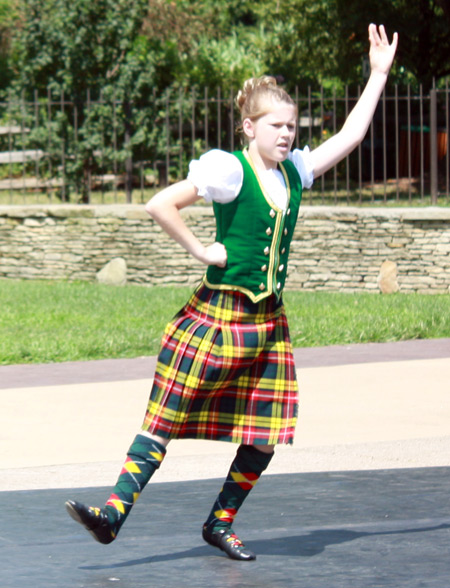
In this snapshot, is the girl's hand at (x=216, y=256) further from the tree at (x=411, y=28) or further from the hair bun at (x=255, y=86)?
the tree at (x=411, y=28)

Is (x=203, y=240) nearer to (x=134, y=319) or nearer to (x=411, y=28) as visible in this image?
(x=134, y=319)

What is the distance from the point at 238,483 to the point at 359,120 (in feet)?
4.51

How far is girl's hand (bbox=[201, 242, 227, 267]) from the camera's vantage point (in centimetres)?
387

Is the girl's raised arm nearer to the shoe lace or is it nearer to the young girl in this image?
the young girl

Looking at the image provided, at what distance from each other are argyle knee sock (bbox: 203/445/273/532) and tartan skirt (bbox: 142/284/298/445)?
0.13 meters

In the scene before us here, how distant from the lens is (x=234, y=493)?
13.4 ft

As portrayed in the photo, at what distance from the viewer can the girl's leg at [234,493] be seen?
406 cm

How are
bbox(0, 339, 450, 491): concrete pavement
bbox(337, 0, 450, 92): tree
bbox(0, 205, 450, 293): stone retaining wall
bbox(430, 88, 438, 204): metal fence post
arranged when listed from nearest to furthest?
bbox(0, 339, 450, 491): concrete pavement, bbox(0, 205, 450, 293): stone retaining wall, bbox(430, 88, 438, 204): metal fence post, bbox(337, 0, 450, 92): tree

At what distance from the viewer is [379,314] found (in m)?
11.3

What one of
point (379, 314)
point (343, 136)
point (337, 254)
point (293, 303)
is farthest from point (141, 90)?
point (343, 136)

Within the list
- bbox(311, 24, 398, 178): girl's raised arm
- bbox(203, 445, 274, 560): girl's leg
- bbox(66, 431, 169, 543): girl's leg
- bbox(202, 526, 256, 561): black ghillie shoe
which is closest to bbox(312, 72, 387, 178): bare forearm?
bbox(311, 24, 398, 178): girl's raised arm

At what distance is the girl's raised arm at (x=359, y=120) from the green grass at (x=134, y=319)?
5175mm

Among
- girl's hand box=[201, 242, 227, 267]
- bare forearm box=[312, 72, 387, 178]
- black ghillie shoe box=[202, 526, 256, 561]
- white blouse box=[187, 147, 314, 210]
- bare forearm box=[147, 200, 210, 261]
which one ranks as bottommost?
black ghillie shoe box=[202, 526, 256, 561]

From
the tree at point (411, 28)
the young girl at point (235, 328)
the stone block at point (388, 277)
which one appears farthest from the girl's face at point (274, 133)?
the tree at point (411, 28)
